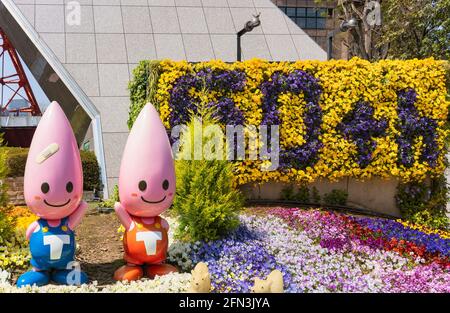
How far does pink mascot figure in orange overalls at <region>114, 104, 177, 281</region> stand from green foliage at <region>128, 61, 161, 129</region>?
3774 millimetres

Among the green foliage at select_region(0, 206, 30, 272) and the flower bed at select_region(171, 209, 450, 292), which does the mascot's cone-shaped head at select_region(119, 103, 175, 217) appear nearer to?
the flower bed at select_region(171, 209, 450, 292)

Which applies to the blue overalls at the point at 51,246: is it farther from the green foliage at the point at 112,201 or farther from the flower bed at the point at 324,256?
the green foliage at the point at 112,201

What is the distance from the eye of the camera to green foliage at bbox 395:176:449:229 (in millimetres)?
10031

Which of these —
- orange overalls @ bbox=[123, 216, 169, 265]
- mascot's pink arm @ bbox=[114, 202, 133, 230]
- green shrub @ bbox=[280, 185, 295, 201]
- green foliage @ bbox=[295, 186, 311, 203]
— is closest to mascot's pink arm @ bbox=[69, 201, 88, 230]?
mascot's pink arm @ bbox=[114, 202, 133, 230]

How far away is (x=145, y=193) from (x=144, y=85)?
15.6ft

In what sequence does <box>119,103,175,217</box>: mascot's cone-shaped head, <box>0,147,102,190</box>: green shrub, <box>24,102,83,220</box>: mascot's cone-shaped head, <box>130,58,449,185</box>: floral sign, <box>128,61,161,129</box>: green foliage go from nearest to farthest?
<box>24,102,83,220</box>: mascot's cone-shaped head < <box>119,103,175,217</box>: mascot's cone-shaped head < <box>128,61,161,129</box>: green foliage < <box>130,58,449,185</box>: floral sign < <box>0,147,102,190</box>: green shrub

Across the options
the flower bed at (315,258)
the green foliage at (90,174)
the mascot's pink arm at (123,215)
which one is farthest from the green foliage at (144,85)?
the mascot's pink arm at (123,215)

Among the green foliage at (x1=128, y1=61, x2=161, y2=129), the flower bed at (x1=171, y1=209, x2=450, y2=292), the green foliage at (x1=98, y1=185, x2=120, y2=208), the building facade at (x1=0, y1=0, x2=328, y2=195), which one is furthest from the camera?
the building facade at (x1=0, y1=0, x2=328, y2=195)

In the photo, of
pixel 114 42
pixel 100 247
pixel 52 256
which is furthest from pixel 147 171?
pixel 114 42

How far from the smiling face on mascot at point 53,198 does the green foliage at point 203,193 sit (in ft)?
4.71

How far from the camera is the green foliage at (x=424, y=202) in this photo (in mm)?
10031

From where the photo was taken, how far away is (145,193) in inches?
204

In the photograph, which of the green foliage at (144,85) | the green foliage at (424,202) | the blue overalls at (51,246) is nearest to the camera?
the blue overalls at (51,246)
